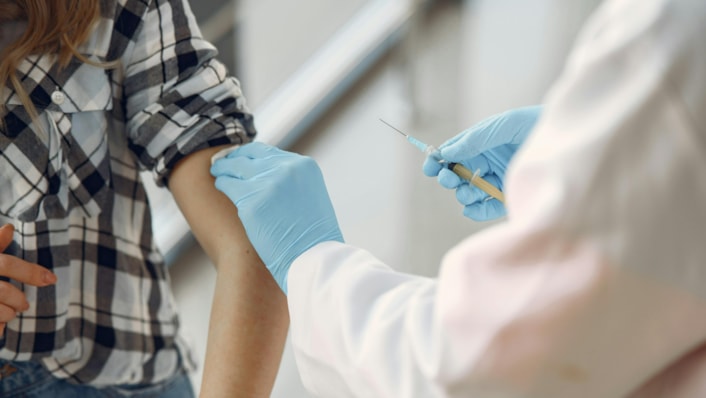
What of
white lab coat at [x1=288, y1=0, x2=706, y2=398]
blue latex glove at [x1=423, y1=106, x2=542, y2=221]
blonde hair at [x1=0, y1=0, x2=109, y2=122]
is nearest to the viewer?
white lab coat at [x1=288, y1=0, x2=706, y2=398]

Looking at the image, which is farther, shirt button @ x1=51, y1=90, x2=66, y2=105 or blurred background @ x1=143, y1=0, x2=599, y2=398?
blurred background @ x1=143, y1=0, x2=599, y2=398

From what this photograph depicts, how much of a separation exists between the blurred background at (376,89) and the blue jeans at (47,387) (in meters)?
0.96

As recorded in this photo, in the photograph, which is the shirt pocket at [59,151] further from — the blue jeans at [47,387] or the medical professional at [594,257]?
the medical professional at [594,257]

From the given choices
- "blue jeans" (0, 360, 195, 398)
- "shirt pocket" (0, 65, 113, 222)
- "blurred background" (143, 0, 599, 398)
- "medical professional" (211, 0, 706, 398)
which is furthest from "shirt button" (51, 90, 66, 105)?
"blurred background" (143, 0, 599, 398)

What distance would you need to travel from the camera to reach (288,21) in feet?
10.4

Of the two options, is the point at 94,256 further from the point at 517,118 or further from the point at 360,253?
the point at 517,118

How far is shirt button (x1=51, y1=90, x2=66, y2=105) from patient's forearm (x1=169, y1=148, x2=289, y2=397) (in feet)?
0.59

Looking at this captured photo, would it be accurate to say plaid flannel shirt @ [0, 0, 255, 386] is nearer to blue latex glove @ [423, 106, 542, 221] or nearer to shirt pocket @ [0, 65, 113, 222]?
shirt pocket @ [0, 65, 113, 222]

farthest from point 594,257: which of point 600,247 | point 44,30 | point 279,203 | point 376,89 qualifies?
point 376,89

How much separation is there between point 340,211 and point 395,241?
0.22 meters

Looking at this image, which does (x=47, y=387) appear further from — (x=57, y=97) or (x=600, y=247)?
(x=600, y=247)

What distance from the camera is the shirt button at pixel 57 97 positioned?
105 cm

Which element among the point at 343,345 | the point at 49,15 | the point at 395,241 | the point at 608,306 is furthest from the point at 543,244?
the point at 395,241

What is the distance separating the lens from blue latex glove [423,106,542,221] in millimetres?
1275
